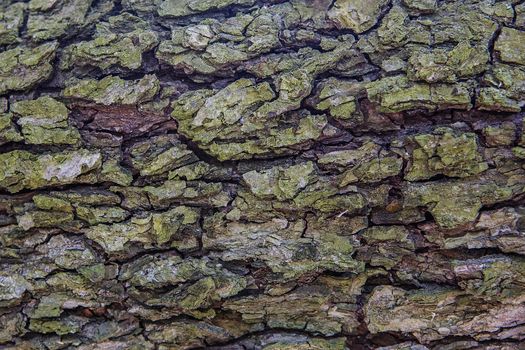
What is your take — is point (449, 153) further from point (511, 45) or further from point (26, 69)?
point (26, 69)

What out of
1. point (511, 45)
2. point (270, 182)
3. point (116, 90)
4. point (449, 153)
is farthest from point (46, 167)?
point (511, 45)

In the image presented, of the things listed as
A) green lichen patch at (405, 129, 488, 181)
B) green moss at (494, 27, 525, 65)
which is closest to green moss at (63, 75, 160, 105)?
green lichen patch at (405, 129, 488, 181)

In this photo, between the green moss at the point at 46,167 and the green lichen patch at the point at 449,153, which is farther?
the green moss at the point at 46,167

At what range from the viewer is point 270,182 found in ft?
7.54

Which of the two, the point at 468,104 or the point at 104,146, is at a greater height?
the point at 468,104

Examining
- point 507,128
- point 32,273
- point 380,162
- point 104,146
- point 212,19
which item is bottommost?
point 32,273

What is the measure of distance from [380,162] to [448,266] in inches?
24.4

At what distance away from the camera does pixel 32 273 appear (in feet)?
7.84

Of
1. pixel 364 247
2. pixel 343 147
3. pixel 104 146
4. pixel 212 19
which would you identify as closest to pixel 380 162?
pixel 343 147

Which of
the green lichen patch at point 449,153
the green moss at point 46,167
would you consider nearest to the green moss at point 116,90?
the green moss at point 46,167

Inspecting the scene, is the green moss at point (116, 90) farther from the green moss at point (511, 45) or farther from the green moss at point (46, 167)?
the green moss at point (511, 45)

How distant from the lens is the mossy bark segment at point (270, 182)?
2.27 metres

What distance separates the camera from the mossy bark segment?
2266 millimetres

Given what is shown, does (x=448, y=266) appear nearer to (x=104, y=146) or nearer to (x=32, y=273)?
(x=104, y=146)
